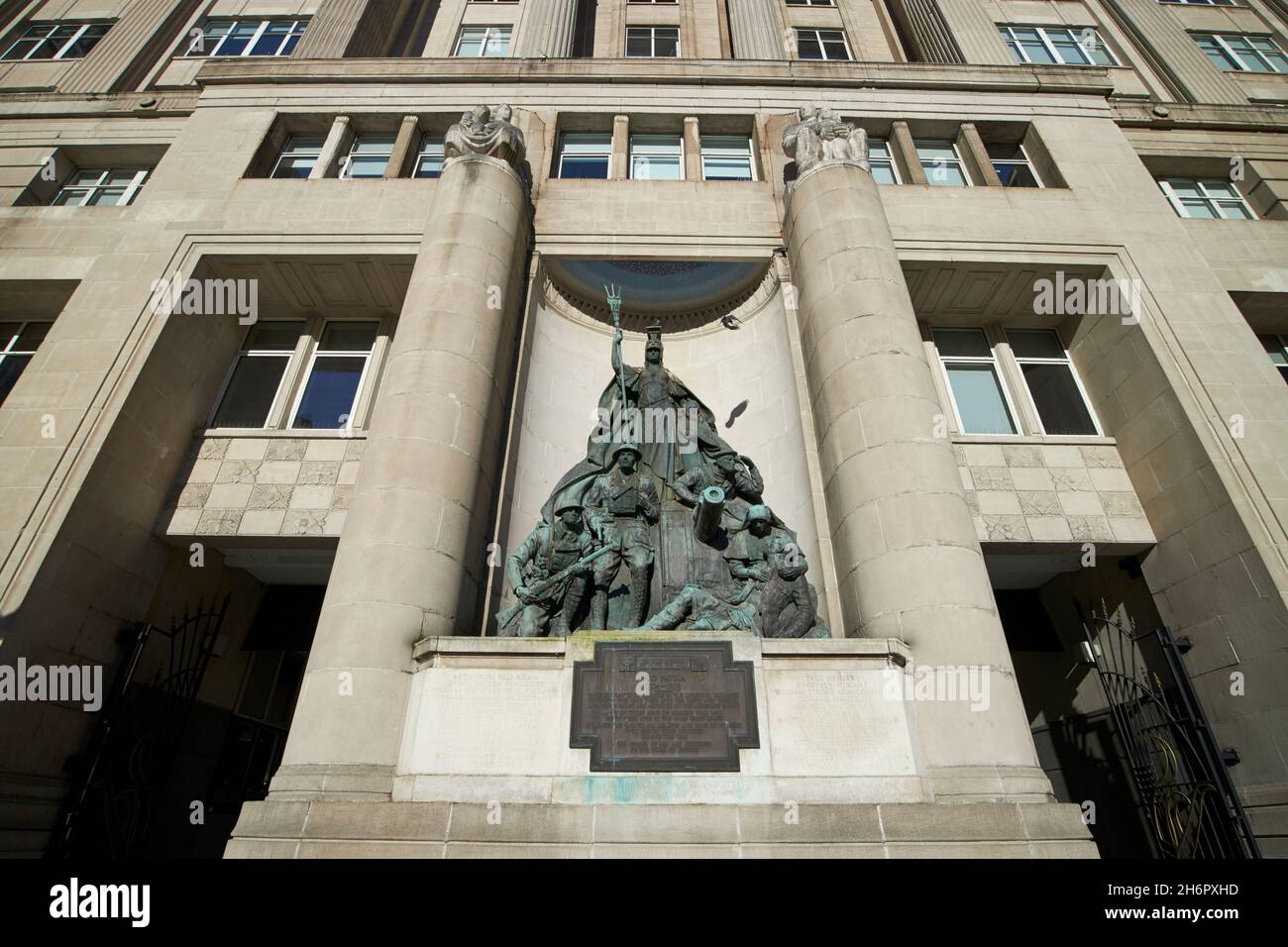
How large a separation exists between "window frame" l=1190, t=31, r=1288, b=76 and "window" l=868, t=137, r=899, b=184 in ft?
48.9

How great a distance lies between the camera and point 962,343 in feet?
52.0

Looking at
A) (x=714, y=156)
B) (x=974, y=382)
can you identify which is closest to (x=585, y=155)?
(x=714, y=156)

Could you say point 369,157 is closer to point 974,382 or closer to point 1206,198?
point 974,382

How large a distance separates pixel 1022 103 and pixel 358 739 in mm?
21322

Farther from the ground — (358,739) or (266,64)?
(266,64)

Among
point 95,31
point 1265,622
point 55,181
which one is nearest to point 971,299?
point 1265,622

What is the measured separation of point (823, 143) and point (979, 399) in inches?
263

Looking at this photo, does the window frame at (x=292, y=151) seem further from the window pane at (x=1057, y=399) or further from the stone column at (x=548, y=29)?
the window pane at (x=1057, y=399)

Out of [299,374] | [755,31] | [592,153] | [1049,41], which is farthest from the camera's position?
[1049,41]

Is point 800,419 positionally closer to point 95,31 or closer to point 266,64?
point 266,64

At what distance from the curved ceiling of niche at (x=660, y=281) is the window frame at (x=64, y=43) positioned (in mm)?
21600

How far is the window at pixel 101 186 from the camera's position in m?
17.1

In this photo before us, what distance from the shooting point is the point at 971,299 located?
15.2 m

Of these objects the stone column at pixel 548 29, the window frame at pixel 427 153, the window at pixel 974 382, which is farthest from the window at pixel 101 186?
the window at pixel 974 382
